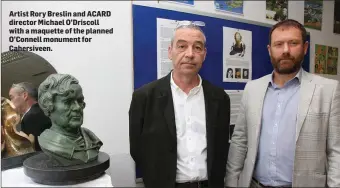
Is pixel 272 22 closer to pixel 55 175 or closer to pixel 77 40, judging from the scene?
pixel 77 40

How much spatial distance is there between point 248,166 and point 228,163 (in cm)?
25

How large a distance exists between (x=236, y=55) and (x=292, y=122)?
1.09 m

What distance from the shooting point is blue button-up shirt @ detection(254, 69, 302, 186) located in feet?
4.02

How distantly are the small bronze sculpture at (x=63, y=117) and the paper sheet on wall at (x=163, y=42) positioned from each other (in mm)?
787

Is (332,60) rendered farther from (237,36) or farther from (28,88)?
(28,88)

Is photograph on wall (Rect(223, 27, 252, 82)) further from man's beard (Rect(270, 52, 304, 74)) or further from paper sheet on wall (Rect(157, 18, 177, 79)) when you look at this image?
man's beard (Rect(270, 52, 304, 74))

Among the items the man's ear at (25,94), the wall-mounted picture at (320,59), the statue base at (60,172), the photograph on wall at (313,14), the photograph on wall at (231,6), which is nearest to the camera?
the statue base at (60,172)

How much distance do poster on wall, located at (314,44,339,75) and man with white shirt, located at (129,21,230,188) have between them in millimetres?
574

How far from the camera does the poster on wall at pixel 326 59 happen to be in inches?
54.4

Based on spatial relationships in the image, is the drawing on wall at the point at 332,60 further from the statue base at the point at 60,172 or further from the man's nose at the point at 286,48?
the statue base at the point at 60,172

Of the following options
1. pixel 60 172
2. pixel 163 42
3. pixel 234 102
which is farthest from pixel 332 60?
pixel 60 172

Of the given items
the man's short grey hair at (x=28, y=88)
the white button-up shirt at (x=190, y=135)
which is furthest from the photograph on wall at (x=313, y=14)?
the man's short grey hair at (x=28, y=88)

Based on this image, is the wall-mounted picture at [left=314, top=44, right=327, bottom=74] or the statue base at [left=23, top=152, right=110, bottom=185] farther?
the wall-mounted picture at [left=314, top=44, right=327, bottom=74]

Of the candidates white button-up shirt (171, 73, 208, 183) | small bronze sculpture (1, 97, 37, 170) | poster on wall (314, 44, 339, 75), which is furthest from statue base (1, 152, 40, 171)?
poster on wall (314, 44, 339, 75)
